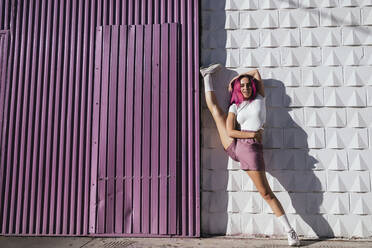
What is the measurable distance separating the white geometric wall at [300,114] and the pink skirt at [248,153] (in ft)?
0.88

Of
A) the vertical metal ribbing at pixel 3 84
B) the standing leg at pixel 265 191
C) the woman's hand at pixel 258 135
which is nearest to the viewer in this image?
the standing leg at pixel 265 191

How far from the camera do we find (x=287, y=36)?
176 inches

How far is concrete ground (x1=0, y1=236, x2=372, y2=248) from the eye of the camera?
3838mm

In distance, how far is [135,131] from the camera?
4262 mm

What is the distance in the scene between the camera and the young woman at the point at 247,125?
3.92 meters

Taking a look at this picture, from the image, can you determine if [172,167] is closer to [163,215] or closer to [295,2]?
[163,215]

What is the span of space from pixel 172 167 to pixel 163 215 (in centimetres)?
67

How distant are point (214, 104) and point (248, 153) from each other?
86 centimetres

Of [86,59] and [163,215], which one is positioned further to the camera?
[86,59]

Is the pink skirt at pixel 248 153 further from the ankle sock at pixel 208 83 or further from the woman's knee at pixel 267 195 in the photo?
the ankle sock at pixel 208 83

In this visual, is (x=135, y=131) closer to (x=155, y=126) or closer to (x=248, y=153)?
(x=155, y=126)

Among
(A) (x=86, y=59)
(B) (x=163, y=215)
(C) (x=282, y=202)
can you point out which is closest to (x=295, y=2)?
(C) (x=282, y=202)

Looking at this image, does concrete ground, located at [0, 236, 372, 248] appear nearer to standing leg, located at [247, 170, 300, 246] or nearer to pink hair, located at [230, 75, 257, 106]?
standing leg, located at [247, 170, 300, 246]

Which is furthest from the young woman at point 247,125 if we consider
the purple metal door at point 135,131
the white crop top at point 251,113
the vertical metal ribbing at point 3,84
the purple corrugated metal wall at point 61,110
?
the vertical metal ribbing at point 3,84
